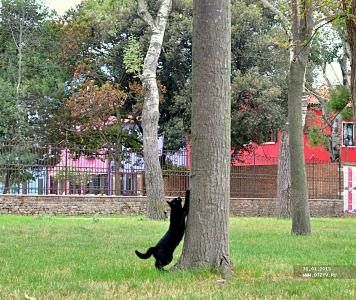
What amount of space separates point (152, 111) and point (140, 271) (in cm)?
1366

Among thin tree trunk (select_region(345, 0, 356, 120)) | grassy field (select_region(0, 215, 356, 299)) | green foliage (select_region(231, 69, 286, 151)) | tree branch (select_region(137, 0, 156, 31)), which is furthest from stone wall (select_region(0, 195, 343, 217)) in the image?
thin tree trunk (select_region(345, 0, 356, 120))

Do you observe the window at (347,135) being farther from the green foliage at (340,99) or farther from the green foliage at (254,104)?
the green foliage at (340,99)

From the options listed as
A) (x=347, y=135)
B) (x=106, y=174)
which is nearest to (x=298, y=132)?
(x=106, y=174)

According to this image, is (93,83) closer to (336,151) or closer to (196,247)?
(336,151)

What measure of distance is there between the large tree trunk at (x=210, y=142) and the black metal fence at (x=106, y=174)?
58.7ft

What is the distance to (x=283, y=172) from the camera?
23734 mm

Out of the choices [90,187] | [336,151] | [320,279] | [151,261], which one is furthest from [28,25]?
[320,279]

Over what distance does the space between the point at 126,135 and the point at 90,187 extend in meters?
6.36

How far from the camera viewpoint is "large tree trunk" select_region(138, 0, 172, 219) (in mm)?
20219

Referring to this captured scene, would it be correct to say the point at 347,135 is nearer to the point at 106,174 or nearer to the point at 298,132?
the point at 106,174

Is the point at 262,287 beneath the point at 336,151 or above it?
beneath

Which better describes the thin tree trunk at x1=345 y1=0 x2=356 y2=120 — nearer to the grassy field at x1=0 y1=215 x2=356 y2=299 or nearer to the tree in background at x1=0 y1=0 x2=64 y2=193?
the grassy field at x1=0 y1=215 x2=356 y2=299

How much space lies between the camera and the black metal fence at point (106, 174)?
2462 centimetres

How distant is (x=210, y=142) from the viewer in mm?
7020
